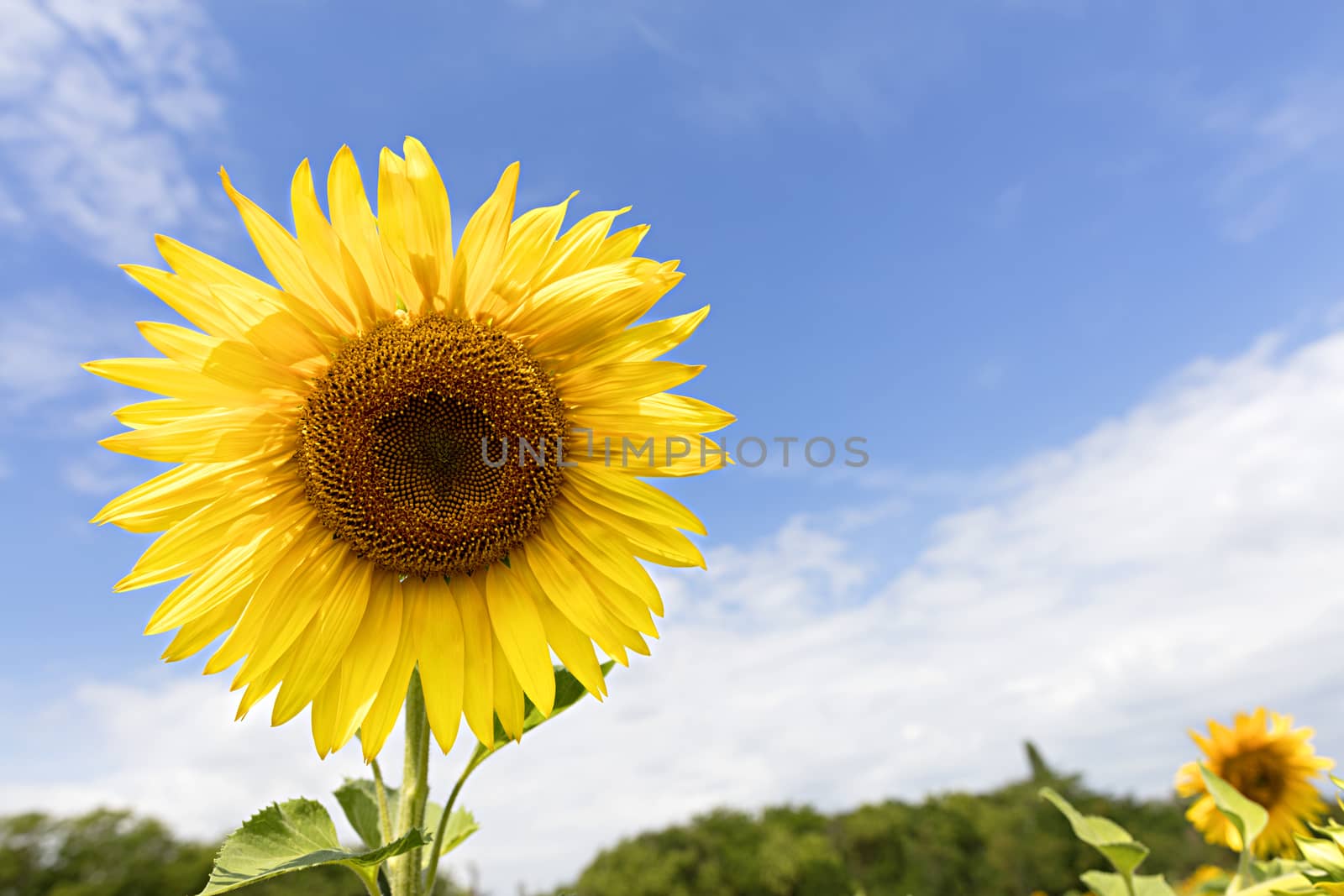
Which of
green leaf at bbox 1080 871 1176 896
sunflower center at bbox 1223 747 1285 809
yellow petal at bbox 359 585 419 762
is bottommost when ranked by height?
green leaf at bbox 1080 871 1176 896

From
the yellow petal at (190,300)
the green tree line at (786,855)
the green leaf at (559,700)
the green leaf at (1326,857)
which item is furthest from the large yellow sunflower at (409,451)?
the green tree line at (786,855)

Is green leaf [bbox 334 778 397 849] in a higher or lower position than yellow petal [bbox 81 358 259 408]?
lower

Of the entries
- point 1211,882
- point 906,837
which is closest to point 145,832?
point 906,837

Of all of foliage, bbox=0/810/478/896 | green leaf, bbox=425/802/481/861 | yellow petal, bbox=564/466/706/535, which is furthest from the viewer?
foliage, bbox=0/810/478/896

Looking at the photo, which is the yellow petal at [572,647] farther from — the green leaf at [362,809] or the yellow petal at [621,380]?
the green leaf at [362,809]

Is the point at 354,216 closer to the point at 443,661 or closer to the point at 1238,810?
the point at 443,661

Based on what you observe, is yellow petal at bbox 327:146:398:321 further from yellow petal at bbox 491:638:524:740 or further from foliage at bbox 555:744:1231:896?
foliage at bbox 555:744:1231:896

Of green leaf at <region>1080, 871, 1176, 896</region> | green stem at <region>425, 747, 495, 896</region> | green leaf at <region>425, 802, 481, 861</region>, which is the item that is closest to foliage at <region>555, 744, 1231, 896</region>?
green leaf at <region>1080, 871, 1176, 896</region>
